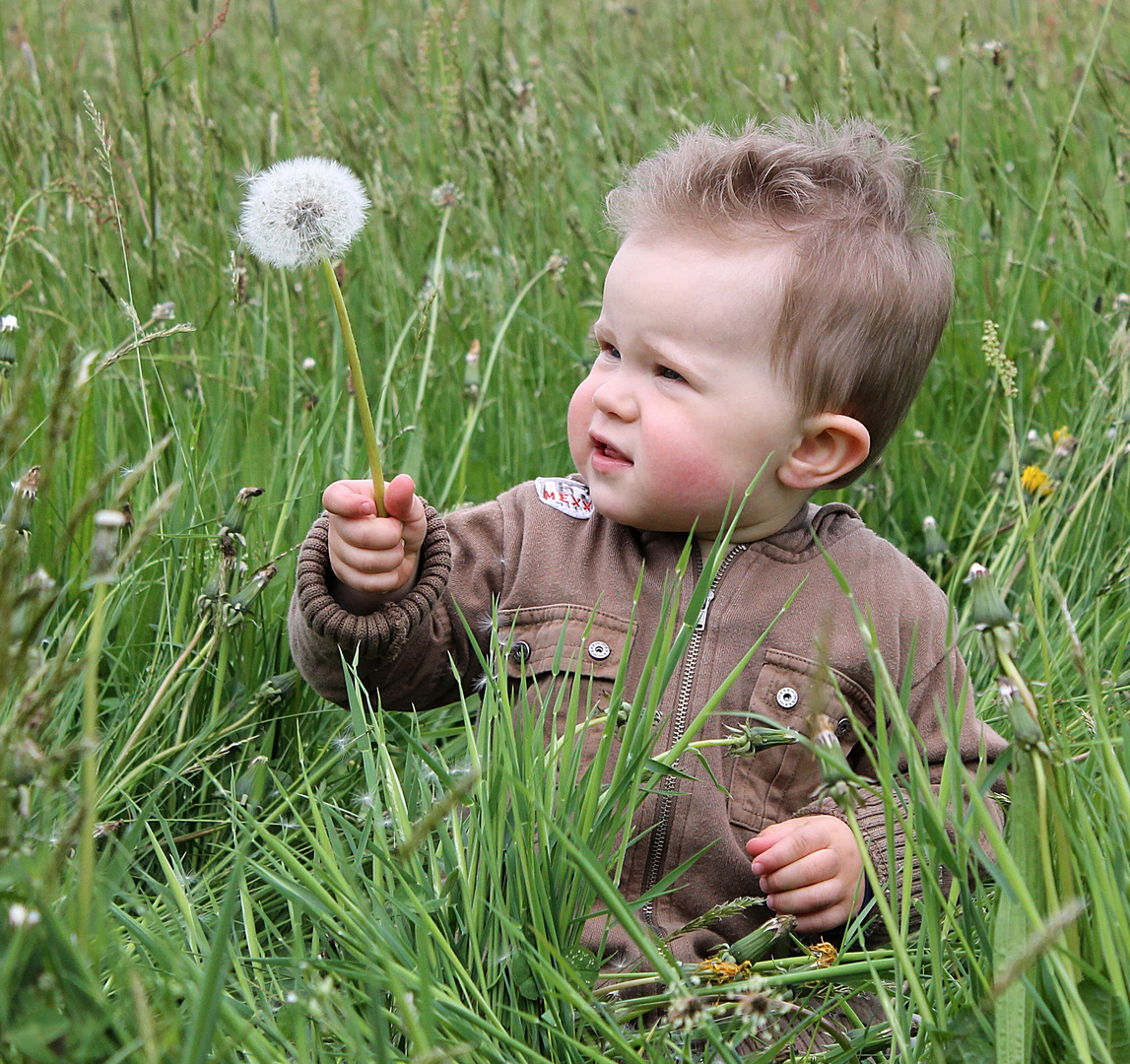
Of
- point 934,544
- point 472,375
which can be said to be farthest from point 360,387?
point 934,544

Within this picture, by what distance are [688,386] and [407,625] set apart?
1.51 ft

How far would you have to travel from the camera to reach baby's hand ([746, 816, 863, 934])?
148cm

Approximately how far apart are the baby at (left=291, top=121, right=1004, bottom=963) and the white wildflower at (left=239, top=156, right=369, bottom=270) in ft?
0.95

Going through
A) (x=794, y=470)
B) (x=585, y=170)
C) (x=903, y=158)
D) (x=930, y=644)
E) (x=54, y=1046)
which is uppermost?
(x=903, y=158)

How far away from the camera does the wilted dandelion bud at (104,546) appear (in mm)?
716

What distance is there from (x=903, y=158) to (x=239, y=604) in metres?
1.11

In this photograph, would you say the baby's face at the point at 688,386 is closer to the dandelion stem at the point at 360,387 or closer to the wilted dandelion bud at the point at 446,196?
the dandelion stem at the point at 360,387

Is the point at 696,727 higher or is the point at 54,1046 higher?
the point at 54,1046

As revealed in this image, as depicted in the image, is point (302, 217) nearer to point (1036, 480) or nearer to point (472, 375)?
point (472, 375)

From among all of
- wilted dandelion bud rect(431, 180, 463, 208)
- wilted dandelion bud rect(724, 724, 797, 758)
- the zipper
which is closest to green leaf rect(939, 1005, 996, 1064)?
wilted dandelion bud rect(724, 724, 797, 758)

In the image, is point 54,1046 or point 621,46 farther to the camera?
point 621,46

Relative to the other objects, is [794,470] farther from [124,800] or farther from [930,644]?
[124,800]

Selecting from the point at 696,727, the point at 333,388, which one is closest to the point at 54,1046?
the point at 696,727

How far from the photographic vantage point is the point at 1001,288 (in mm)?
2748
